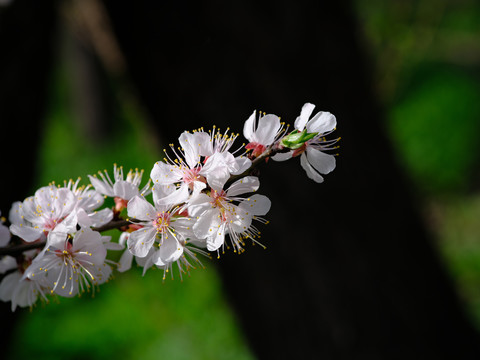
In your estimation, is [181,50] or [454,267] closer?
[181,50]

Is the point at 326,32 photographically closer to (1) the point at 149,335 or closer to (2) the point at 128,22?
(2) the point at 128,22

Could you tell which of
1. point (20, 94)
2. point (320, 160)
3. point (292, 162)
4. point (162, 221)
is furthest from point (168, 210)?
point (20, 94)

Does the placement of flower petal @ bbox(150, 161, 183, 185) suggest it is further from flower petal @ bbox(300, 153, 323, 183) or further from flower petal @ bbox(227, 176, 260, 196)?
flower petal @ bbox(300, 153, 323, 183)

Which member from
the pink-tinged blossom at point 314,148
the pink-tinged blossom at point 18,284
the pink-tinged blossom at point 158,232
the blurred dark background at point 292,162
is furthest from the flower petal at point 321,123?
the blurred dark background at point 292,162

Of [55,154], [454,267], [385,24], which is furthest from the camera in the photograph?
[55,154]

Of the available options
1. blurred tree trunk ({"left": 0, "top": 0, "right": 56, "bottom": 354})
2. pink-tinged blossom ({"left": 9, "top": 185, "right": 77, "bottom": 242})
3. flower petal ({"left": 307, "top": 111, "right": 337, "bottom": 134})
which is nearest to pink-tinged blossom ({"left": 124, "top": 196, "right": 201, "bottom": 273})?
pink-tinged blossom ({"left": 9, "top": 185, "right": 77, "bottom": 242})

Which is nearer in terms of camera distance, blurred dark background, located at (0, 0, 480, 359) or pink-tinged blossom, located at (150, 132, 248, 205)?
pink-tinged blossom, located at (150, 132, 248, 205)

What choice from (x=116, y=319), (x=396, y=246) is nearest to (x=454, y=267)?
(x=396, y=246)
